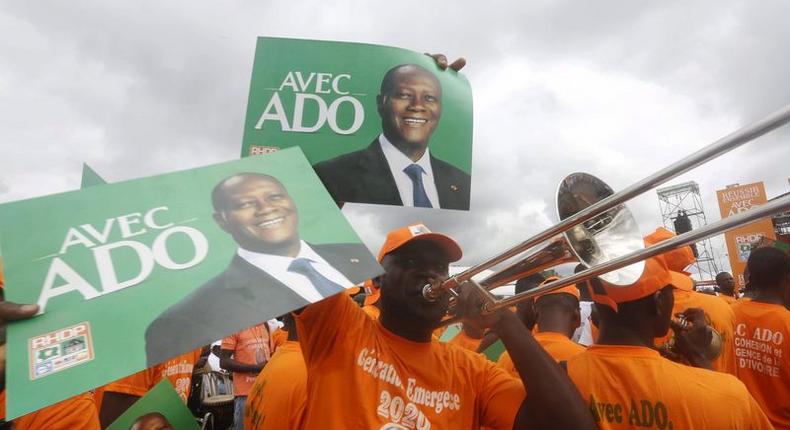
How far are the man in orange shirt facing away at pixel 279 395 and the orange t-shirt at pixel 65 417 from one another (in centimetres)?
89

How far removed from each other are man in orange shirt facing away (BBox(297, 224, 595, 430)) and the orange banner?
1565 centimetres

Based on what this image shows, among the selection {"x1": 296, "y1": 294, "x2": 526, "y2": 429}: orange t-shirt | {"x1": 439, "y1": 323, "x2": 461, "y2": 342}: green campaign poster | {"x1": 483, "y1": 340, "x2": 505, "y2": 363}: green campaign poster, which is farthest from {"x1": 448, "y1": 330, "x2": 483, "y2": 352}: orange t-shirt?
{"x1": 296, "y1": 294, "x2": 526, "y2": 429}: orange t-shirt

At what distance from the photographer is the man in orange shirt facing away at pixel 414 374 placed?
2002 millimetres

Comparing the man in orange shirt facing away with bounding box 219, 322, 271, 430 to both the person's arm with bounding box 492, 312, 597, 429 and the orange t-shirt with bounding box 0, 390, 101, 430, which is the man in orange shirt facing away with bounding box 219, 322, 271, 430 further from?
the person's arm with bounding box 492, 312, 597, 429

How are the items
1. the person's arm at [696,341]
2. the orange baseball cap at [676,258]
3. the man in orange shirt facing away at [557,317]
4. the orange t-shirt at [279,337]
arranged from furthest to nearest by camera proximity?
1. the orange t-shirt at [279,337]
2. the man in orange shirt facing away at [557,317]
3. the person's arm at [696,341]
4. the orange baseball cap at [676,258]

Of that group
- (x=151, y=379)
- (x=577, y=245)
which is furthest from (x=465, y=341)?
(x=577, y=245)

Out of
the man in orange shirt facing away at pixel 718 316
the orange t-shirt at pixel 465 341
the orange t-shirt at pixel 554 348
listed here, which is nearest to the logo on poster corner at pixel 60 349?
the orange t-shirt at pixel 554 348

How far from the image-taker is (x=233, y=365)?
6.51 meters

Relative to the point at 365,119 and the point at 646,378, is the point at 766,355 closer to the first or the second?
the point at 646,378

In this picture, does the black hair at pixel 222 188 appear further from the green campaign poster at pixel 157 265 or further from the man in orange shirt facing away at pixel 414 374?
the man in orange shirt facing away at pixel 414 374

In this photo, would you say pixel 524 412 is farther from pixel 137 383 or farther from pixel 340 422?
pixel 137 383

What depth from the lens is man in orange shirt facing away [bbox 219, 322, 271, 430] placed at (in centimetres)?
647

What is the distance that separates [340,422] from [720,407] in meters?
1.71

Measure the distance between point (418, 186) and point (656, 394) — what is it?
1610mm
